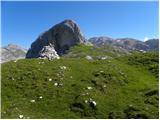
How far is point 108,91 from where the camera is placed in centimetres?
3528

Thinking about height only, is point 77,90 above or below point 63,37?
above

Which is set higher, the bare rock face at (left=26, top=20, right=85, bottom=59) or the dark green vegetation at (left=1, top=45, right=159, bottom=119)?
the dark green vegetation at (left=1, top=45, right=159, bottom=119)

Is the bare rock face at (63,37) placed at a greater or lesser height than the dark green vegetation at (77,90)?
lesser

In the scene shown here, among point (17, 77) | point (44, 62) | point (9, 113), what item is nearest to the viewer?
point (9, 113)

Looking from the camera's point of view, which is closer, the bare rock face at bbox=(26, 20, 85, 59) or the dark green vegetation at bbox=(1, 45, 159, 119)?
the dark green vegetation at bbox=(1, 45, 159, 119)

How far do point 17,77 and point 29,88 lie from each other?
3.32m

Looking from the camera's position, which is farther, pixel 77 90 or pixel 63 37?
pixel 63 37

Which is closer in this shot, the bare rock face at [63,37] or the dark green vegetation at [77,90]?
the dark green vegetation at [77,90]

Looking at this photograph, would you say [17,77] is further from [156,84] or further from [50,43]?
[50,43]

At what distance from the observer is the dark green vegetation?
101 feet

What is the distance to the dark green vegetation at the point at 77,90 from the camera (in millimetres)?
30906

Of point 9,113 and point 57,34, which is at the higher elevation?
point 9,113

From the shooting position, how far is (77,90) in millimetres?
35125

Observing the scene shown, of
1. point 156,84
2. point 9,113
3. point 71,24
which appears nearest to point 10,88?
point 9,113
